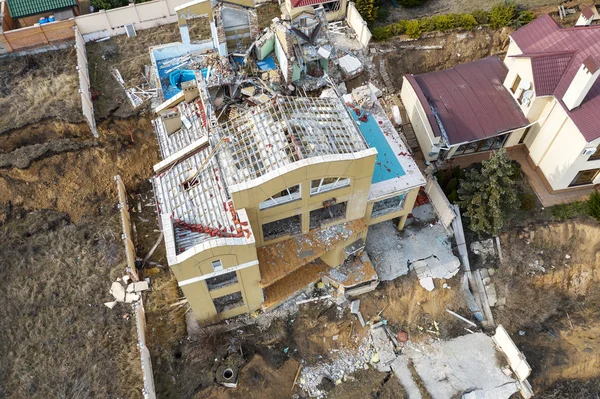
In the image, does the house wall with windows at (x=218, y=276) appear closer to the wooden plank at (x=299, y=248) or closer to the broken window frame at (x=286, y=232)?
the wooden plank at (x=299, y=248)

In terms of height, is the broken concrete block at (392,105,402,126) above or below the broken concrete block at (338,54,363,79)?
below

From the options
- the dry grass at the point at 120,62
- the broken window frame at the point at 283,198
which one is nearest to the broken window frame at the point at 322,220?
the broken window frame at the point at 283,198

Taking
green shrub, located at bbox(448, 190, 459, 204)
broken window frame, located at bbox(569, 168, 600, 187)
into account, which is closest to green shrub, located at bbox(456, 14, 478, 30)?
broken window frame, located at bbox(569, 168, 600, 187)

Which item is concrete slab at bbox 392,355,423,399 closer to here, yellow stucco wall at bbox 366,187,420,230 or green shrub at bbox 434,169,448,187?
yellow stucco wall at bbox 366,187,420,230

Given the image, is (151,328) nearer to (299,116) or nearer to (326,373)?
(326,373)

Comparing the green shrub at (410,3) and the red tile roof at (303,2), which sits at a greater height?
the red tile roof at (303,2)

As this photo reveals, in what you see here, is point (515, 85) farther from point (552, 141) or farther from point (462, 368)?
point (462, 368)

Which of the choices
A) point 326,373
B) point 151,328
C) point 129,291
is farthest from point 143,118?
point 326,373

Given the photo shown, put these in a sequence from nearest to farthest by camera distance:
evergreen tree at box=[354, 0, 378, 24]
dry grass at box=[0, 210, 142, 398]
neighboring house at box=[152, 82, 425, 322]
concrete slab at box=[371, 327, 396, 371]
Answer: neighboring house at box=[152, 82, 425, 322]
dry grass at box=[0, 210, 142, 398]
concrete slab at box=[371, 327, 396, 371]
evergreen tree at box=[354, 0, 378, 24]
